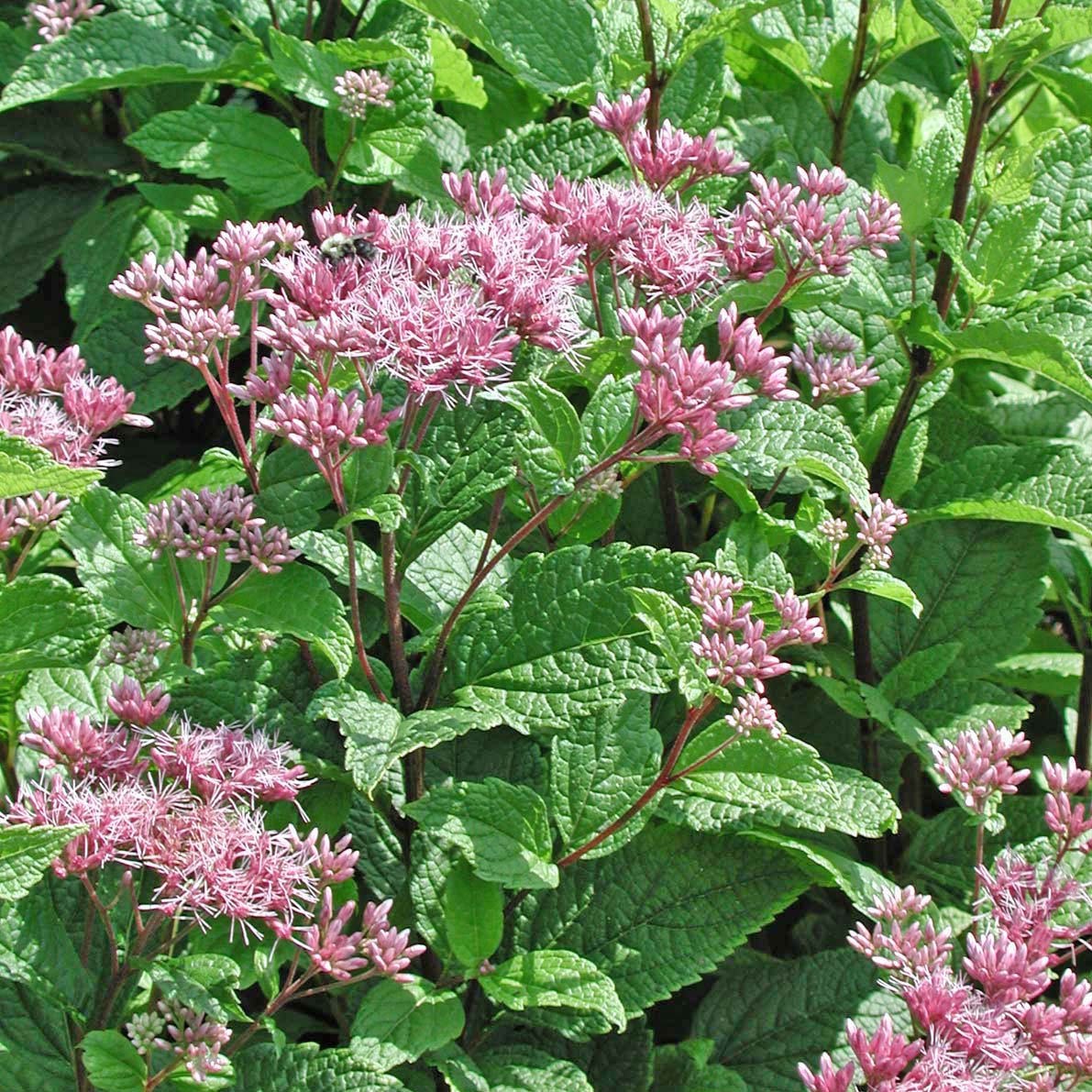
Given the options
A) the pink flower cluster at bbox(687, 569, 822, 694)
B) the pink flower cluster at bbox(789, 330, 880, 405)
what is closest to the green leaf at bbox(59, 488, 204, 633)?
the pink flower cluster at bbox(687, 569, 822, 694)

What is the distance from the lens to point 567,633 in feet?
5.10

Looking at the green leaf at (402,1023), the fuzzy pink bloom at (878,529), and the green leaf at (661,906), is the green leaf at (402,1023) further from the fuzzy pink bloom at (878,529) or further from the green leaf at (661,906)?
the fuzzy pink bloom at (878,529)

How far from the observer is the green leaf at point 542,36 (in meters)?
2.02

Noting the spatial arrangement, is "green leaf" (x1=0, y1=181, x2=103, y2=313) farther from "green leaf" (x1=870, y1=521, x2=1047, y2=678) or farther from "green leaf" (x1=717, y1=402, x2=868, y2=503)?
"green leaf" (x1=870, y1=521, x2=1047, y2=678)

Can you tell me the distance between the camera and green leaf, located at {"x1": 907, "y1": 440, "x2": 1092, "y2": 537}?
6.14 ft

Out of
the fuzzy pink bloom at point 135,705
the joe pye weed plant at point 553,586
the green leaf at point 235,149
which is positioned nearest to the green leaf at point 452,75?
the joe pye weed plant at point 553,586

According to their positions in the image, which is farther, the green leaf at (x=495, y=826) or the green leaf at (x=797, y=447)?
the green leaf at (x=797, y=447)

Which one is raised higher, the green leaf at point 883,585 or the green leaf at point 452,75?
the green leaf at point 452,75

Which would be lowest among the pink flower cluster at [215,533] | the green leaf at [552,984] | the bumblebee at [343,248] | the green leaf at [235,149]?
the green leaf at [552,984]

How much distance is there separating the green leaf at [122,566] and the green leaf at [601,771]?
0.46m

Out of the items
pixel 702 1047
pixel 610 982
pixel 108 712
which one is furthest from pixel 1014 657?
pixel 108 712

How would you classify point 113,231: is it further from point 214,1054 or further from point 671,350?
point 214,1054

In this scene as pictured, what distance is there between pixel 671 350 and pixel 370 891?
2.48 ft

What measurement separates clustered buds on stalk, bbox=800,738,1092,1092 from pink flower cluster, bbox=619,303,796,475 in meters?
0.46
